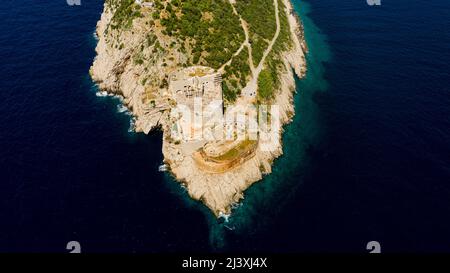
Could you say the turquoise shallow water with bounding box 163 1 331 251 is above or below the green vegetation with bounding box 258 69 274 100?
below

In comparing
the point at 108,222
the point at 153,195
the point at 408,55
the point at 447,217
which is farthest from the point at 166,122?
the point at 408,55

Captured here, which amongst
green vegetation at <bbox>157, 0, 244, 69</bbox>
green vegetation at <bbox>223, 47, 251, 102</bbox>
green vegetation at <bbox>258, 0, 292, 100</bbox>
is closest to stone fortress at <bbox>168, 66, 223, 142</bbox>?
green vegetation at <bbox>223, 47, 251, 102</bbox>

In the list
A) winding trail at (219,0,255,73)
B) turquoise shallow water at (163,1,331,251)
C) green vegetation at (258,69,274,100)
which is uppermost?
winding trail at (219,0,255,73)

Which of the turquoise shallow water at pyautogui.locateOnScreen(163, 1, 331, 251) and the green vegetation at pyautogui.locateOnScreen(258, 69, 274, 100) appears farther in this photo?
the green vegetation at pyautogui.locateOnScreen(258, 69, 274, 100)

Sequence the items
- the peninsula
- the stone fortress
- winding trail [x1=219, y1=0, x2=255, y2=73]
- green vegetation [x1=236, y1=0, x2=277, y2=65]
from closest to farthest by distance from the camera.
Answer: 1. the peninsula
2. the stone fortress
3. winding trail [x1=219, y1=0, x2=255, y2=73]
4. green vegetation [x1=236, y1=0, x2=277, y2=65]

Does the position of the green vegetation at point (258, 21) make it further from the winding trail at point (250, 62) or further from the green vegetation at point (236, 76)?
the green vegetation at point (236, 76)

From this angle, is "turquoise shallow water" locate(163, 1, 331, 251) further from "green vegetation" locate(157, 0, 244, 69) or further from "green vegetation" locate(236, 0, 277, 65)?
"green vegetation" locate(157, 0, 244, 69)

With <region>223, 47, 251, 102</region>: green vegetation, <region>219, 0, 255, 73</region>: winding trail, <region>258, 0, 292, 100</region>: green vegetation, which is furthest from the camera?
<region>219, 0, 255, 73</region>: winding trail
